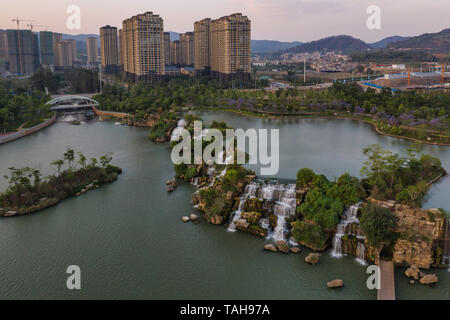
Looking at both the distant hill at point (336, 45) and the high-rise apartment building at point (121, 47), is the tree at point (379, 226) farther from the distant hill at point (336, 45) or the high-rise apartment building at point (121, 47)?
the distant hill at point (336, 45)

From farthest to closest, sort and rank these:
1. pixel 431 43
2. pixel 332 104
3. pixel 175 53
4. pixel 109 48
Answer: pixel 431 43, pixel 175 53, pixel 109 48, pixel 332 104

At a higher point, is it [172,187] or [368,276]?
[172,187]

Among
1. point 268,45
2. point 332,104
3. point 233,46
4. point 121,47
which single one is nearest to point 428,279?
point 332,104

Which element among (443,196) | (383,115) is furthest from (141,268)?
(383,115)

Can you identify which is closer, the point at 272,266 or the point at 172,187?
the point at 272,266

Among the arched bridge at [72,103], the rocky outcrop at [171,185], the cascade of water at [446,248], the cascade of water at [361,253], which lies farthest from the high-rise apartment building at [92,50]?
the cascade of water at [446,248]

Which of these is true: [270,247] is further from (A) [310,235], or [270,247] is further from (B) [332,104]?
(B) [332,104]

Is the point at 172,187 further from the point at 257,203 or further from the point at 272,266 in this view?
the point at 272,266
